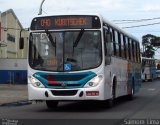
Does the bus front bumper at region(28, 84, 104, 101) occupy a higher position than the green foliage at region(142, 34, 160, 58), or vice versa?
the green foliage at region(142, 34, 160, 58)

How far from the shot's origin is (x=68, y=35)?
60.7 ft

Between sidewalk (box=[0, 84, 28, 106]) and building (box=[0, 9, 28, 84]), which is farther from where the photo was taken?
building (box=[0, 9, 28, 84])

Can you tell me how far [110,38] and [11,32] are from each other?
47.2 m

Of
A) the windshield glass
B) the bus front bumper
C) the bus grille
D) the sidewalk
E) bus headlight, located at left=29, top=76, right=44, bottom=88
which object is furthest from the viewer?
the sidewalk

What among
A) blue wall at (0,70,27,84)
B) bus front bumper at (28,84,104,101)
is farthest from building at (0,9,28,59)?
bus front bumper at (28,84,104,101)

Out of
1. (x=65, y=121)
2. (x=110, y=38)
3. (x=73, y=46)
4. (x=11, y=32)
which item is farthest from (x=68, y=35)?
(x=11, y=32)

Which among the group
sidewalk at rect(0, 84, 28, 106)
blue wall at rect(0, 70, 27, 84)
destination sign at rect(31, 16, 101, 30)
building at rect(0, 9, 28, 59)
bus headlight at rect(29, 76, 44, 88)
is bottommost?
sidewalk at rect(0, 84, 28, 106)

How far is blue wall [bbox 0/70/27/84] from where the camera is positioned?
5419 centimetres

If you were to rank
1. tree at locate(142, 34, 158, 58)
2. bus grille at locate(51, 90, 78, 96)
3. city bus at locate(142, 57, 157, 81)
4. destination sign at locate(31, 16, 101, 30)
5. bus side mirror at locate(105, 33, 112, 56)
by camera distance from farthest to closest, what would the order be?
1. tree at locate(142, 34, 158, 58)
2. city bus at locate(142, 57, 157, 81)
3. bus side mirror at locate(105, 33, 112, 56)
4. destination sign at locate(31, 16, 101, 30)
5. bus grille at locate(51, 90, 78, 96)

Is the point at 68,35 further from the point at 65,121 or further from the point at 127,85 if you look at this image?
the point at 127,85

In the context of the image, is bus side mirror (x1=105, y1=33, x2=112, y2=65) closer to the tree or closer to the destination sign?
the destination sign

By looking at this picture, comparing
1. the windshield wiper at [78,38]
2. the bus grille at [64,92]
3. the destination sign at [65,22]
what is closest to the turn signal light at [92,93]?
the bus grille at [64,92]

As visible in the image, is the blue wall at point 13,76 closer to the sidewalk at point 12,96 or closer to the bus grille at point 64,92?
the sidewalk at point 12,96

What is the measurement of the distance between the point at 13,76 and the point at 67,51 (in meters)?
36.8
